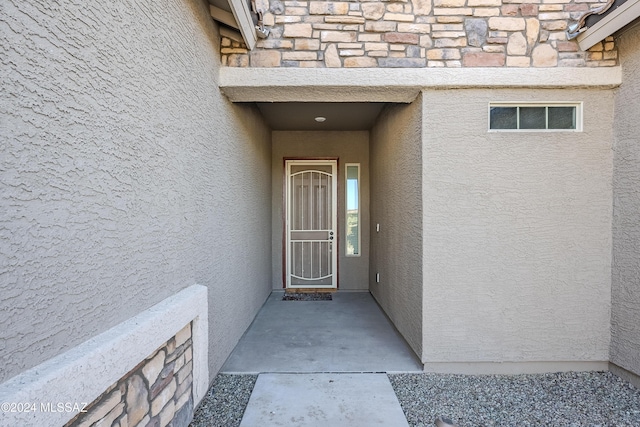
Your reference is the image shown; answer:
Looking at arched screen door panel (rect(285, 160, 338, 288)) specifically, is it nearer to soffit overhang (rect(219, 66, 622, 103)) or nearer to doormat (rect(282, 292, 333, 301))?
doormat (rect(282, 292, 333, 301))

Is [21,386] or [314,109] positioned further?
[314,109]

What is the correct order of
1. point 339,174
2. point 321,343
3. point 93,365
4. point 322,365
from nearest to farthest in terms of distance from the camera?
1. point 93,365
2. point 322,365
3. point 321,343
4. point 339,174

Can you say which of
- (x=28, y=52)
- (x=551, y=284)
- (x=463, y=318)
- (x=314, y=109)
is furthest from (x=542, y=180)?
(x=28, y=52)

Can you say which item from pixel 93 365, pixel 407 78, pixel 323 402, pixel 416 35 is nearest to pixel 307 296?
pixel 323 402

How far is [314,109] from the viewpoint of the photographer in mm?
5008

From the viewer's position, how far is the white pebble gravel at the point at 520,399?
9.03 feet

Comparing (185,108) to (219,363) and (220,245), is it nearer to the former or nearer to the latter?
(220,245)

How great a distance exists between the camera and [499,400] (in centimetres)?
302

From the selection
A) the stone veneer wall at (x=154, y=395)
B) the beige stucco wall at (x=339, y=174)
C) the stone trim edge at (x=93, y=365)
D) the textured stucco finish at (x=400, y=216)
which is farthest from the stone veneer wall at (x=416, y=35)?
the beige stucco wall at (x=339, y=174)

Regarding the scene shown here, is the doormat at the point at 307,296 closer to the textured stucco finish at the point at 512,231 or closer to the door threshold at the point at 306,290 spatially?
the door threshold at the point at 306,290

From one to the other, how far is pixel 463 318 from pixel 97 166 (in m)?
3.37

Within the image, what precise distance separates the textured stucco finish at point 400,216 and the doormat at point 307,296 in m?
0.94

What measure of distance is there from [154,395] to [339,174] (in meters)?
5.21

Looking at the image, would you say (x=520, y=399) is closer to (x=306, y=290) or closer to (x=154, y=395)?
(x=154, y=395)
